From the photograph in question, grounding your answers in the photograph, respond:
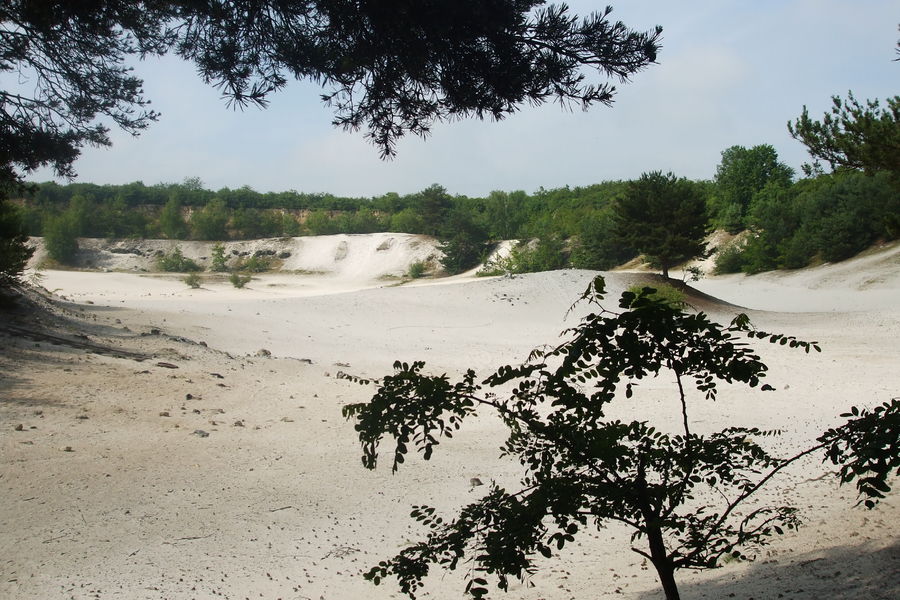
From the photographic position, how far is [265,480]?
5.34 meters

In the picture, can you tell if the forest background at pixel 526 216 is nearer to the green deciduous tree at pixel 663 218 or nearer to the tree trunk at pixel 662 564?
the green deciduous tree at pixel 663 218

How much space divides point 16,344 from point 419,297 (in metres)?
12.1

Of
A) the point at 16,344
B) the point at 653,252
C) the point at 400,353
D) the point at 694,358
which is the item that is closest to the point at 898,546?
the point at 694,358

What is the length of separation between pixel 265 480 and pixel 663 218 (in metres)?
18.4

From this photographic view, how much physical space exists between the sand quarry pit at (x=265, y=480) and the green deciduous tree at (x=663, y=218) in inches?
359

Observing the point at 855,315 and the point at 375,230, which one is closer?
the point at 855,315

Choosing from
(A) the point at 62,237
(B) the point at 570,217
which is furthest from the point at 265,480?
(B) the point at 570,217

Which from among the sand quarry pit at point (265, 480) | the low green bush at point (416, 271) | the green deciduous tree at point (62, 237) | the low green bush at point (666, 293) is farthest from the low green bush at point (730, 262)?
the green deciduous tree at point (62, 237)

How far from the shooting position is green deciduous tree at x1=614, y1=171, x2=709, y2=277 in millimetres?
21031

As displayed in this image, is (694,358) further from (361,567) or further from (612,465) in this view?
(361,567)

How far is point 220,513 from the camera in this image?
4.64 m

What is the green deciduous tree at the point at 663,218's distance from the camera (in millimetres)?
21031

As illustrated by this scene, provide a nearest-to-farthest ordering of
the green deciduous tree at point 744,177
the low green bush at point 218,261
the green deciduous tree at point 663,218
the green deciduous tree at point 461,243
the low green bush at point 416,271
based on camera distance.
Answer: the green deciduous tree at point 663,218 < the low green bush at point 218,261 < the green deciduous tree at point 461,243 < the low green bush at point 416,271 < the green deciduous tree at point 744,177

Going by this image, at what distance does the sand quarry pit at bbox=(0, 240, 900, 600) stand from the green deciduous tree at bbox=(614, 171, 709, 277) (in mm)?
9118
